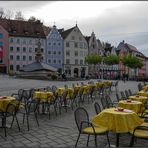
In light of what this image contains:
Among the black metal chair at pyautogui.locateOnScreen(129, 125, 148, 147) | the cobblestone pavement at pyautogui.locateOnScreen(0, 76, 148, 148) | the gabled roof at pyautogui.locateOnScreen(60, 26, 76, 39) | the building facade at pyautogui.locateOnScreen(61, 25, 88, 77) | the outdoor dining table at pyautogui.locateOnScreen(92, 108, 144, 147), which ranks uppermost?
the gabled roof at pyautogui.locateOnScreen(60, 26, 76, 39)

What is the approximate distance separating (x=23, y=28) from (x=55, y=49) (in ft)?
30.4

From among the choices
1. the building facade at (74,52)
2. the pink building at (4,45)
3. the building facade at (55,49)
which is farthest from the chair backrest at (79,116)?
the building facade at (74,52)

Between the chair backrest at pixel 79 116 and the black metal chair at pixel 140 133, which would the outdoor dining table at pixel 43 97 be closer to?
the chair backrest at pixel 79 116

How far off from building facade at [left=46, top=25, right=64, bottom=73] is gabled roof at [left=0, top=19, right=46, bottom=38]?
2.21 metres

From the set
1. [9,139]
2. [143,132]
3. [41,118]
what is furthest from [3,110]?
[143,132]

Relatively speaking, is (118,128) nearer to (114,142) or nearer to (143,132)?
(143,132)

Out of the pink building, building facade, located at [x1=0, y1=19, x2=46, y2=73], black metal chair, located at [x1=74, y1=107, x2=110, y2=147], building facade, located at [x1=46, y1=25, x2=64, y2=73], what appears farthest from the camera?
building facade, located at [x1=46, y1=25, x2=64, y2=73]

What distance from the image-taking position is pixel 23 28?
269ft

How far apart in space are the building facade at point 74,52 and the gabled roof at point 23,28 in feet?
22.1

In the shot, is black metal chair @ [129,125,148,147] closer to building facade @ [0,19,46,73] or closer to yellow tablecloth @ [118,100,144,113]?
yellow tablecloth @ [118,100,144,113]

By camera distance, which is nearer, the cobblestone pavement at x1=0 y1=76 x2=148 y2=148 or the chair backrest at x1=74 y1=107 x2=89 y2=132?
the chair backrest at x1=74 y1=107 x2=89 y2=132

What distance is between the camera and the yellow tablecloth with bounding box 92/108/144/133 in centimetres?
723

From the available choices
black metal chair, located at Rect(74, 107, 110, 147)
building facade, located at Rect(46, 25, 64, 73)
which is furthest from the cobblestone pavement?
building facade, located at Rect(46, 25, 64, 73)

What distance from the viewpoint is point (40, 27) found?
84.0 metres
